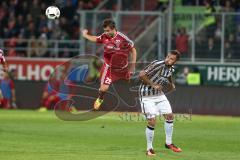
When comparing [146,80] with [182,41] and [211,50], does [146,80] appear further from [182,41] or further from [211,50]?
[211,50]

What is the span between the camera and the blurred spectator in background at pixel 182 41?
31.0 meters

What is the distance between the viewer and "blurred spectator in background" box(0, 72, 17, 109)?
3259cm

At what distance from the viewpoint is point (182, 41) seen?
1223 inches

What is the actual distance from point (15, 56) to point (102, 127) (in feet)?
43.2

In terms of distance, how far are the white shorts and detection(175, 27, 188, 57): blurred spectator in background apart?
14122 millimetres

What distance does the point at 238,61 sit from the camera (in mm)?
31172

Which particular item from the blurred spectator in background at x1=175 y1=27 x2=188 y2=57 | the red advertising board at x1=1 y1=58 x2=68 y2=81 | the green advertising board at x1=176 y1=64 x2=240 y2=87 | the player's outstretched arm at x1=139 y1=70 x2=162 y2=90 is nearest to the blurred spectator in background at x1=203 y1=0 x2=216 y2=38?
the blurred spectator in background at x1=175 y1=27 x2=188 y2=57

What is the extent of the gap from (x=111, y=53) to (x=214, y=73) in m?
10.6

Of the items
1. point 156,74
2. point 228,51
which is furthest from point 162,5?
point 156,74

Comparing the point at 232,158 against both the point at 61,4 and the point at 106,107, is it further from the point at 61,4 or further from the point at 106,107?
the point at 61,4

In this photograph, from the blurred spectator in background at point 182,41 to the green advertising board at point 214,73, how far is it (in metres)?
0.62

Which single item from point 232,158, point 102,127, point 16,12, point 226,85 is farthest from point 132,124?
point 16,12

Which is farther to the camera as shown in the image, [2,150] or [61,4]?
[61,4]

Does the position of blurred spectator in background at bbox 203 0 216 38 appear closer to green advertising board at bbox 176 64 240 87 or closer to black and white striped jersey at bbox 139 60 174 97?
green advertising board at bbox 176 64 240 87
